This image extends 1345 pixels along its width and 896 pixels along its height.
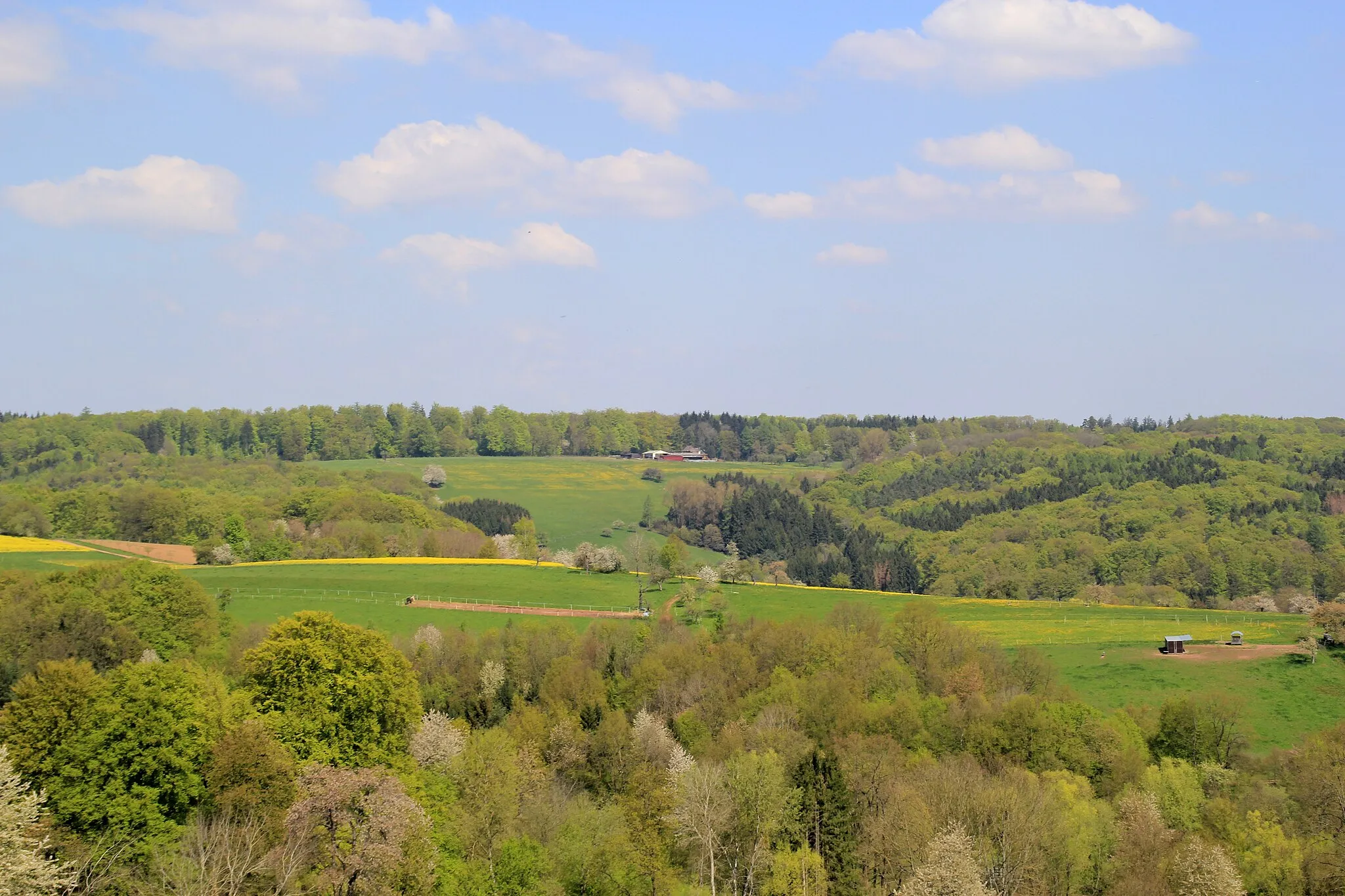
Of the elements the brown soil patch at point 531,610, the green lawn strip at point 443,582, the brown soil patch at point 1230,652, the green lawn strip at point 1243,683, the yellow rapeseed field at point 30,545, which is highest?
the yellow rapeseed field at point 30,545

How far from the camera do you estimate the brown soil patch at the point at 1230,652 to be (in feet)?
267

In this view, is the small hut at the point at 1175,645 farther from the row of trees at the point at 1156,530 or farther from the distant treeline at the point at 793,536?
the distant treeline at the point at 793,536

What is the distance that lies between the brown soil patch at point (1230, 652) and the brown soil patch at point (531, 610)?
123 ft

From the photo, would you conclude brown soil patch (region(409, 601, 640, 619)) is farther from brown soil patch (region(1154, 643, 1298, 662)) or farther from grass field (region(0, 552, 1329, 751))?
brown soil patch (region(1154, 643, 1298, 662))

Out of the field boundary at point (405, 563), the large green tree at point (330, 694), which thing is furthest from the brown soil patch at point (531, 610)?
the large green tree at point (330, 694)

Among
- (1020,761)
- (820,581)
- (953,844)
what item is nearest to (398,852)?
(953,844)

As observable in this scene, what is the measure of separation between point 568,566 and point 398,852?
77.3 m

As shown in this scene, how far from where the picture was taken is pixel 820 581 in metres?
152

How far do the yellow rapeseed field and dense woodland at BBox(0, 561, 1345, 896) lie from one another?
107 feet

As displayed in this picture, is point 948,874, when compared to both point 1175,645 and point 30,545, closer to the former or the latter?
point 1175,645

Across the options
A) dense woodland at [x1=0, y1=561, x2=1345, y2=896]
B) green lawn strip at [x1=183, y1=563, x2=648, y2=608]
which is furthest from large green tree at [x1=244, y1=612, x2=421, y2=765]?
green lawn strip at [x1=183, y1=563, x2=648, y2=608]

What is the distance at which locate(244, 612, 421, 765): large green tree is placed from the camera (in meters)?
52.2

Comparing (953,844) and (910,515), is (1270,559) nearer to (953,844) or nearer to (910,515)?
(910,515)

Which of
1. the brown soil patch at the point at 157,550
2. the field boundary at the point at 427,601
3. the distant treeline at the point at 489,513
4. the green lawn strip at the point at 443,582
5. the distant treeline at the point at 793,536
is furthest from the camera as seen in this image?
the distant treeline at the point at 489,513
